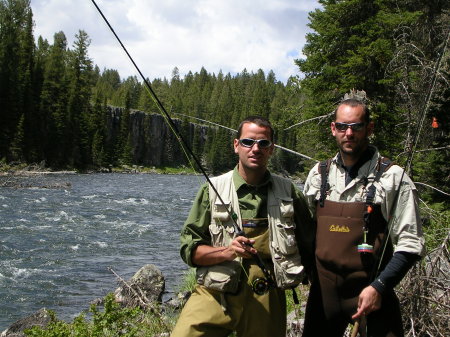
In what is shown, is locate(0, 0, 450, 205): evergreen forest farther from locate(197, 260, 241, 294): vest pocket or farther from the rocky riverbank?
the rocky riverbank

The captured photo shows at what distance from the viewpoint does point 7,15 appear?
57.6m

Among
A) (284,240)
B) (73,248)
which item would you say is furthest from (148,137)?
(284,240)

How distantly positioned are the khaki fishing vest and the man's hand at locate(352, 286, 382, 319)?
0.39 m

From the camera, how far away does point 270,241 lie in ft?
9.46

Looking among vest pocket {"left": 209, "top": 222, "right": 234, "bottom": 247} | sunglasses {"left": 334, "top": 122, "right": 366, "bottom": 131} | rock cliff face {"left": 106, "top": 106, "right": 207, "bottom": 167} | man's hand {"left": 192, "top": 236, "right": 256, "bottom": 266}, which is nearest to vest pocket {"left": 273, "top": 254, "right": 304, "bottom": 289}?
man's hand {"left": 192, "top": 236, "right": 256, "bottom": 266}

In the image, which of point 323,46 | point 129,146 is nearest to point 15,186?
point 323,46

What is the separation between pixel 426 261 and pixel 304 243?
1.84 m

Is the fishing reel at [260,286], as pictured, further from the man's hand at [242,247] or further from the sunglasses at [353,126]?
the sunglasses at [353,126]

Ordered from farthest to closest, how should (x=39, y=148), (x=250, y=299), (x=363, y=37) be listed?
(x=39, y=148) → (x=363, y=37) → (x=250, y=299)

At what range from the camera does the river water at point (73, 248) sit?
1013cm

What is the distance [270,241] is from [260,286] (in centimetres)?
28

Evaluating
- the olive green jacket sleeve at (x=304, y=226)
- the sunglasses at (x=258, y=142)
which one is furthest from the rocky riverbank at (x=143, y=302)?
the sunglasses at (x=258, y=142)

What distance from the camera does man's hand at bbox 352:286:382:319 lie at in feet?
8.66

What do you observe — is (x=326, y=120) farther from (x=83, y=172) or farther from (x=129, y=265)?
(x=83, y=172)
